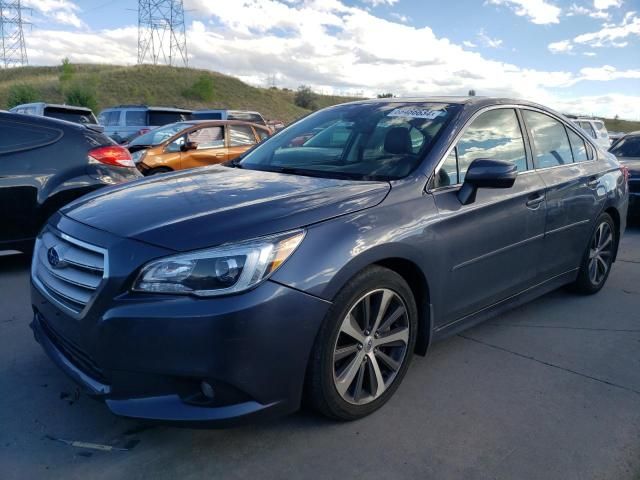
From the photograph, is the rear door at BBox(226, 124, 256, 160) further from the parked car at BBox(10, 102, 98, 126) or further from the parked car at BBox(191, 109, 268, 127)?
the parked car at BBox(191, 109, 268, 127)

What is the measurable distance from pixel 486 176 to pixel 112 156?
3.93 metres

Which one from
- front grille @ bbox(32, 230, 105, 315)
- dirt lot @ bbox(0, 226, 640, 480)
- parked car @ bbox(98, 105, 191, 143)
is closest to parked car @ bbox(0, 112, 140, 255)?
dirt lot @ bbox(0, 226, 640, 480)

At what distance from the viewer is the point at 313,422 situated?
278cm

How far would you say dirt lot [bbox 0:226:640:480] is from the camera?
2436 millimetres

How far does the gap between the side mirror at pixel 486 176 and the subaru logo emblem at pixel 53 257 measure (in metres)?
2.17

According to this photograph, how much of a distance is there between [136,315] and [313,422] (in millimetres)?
1082

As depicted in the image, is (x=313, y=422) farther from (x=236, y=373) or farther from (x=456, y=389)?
(x=456, y=389)

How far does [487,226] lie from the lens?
337cm

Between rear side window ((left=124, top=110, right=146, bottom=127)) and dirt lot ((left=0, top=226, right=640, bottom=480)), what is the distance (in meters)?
16.0

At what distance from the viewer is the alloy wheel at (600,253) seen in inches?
185

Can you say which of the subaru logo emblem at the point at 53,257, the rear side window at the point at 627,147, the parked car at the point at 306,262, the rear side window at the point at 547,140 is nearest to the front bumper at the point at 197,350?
the parked car at the point at 306,262

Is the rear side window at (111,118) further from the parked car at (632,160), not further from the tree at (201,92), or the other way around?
the tree at (201,92)

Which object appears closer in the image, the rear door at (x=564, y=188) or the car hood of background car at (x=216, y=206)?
the car hood of background car at (x=216, y=206)

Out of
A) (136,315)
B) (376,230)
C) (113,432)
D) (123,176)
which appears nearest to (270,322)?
(136,315)
